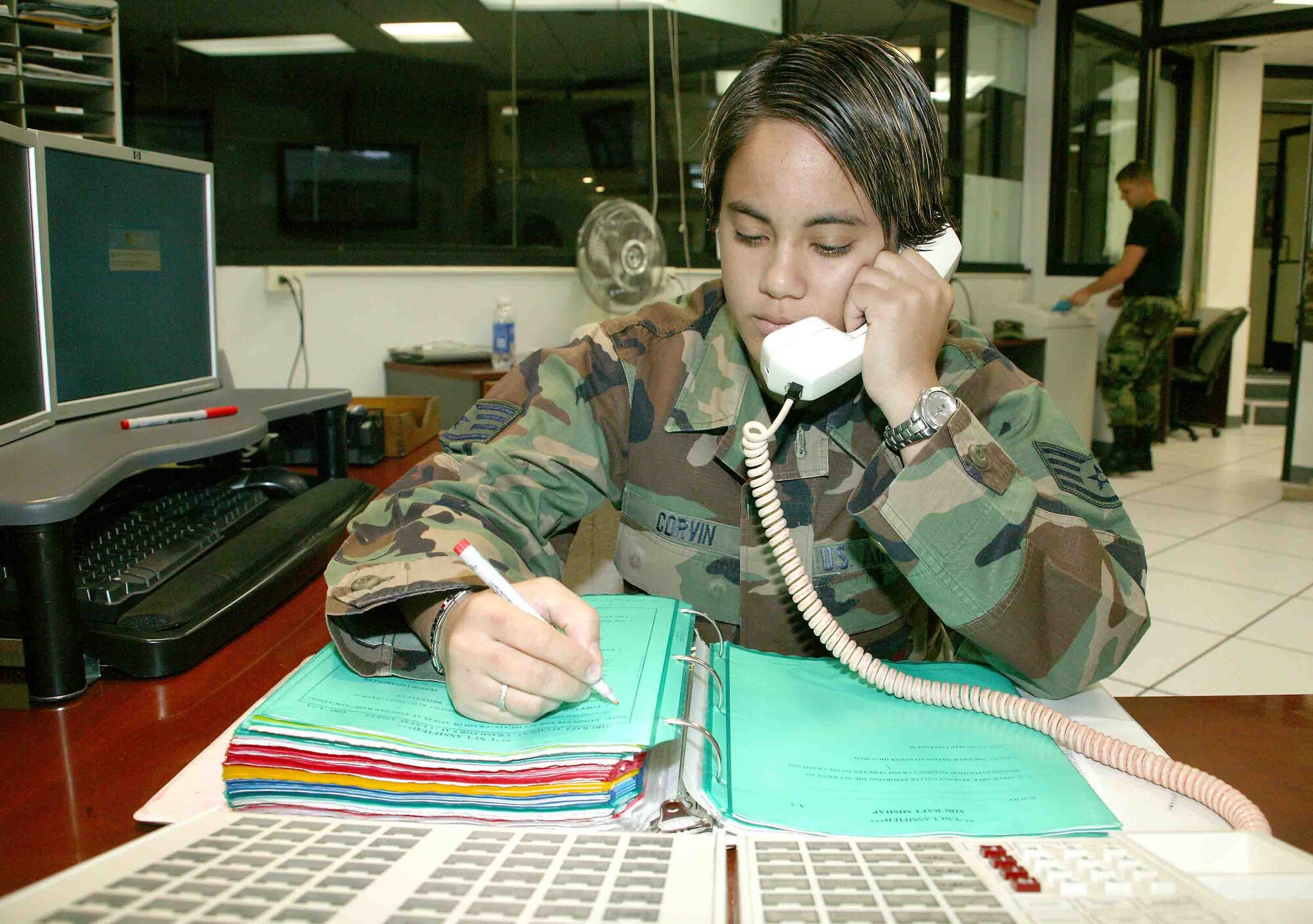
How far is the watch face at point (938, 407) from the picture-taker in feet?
2.63

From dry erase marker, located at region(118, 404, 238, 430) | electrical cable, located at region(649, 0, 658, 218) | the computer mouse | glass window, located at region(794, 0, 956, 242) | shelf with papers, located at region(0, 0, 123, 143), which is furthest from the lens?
glass window, located at region(794, 0, 956, 242)

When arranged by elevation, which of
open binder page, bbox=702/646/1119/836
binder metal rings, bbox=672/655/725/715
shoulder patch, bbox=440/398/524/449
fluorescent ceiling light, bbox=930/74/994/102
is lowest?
open binder page, bbox=702/646/1119/836

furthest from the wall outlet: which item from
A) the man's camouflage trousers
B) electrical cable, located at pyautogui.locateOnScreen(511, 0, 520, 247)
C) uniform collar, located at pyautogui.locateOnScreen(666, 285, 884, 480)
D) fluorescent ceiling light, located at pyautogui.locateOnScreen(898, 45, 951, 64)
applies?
the man's camouflage trousers

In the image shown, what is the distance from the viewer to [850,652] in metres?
0.77

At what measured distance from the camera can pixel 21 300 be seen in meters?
1.05

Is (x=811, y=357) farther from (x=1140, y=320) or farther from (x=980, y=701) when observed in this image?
(x=1140, y=320)

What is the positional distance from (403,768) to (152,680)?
0.36 metres

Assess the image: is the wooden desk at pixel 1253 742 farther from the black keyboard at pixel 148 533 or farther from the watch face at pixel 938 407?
the black keyboard at pixel 148 533

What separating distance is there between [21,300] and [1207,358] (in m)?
6.36

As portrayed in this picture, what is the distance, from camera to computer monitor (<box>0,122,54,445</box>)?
101cm

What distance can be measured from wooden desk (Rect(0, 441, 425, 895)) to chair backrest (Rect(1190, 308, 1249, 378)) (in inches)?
241

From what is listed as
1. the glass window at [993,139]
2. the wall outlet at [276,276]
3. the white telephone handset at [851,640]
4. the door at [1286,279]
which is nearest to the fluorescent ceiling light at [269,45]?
the wall outlet at [276,276]

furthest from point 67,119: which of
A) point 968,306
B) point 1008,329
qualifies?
point 968,306

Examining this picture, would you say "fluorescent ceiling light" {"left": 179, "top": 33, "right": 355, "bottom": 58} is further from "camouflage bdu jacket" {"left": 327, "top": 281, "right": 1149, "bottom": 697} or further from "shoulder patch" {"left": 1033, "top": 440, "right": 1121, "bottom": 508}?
"shoulder patch" {"left": 1033, "top": 440, "right": 1121, "bottom": 508}
